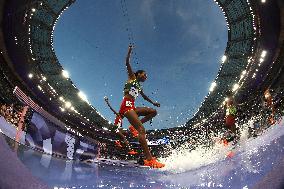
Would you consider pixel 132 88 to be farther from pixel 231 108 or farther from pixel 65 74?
pixel 65 74

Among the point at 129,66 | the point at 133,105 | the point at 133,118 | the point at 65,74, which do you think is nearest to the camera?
the point at 133,118

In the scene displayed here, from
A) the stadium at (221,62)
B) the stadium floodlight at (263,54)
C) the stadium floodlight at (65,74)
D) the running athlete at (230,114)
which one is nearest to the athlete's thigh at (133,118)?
the stadium at (221,62)

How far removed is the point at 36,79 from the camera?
2461 cm

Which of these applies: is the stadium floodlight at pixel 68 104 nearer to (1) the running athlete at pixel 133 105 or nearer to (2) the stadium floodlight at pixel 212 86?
(2) the stadium floodlight at pixel 212 86

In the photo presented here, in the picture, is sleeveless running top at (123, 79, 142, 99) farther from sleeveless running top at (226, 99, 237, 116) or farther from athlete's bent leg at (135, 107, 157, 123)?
sleeveless running top at (226, 99, 237, 116)

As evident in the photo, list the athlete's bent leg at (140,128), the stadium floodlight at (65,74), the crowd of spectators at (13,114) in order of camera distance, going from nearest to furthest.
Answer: the athlete's bent leg at (140,128), the crowd of spectators at (13,114), the stadium floodlight at (65,74)

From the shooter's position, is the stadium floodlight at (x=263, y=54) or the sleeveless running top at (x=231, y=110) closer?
the sleeveless running top at (x=231, y=110)

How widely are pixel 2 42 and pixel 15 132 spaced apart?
17.1m

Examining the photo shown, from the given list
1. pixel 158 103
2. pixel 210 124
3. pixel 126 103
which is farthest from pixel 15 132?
pixel 210 124

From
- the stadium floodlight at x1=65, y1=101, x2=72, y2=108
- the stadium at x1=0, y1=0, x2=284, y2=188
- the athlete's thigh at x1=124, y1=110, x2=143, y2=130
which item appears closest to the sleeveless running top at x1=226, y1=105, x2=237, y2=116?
the stadium at x1=0, y1=0, x2=284, y2=188

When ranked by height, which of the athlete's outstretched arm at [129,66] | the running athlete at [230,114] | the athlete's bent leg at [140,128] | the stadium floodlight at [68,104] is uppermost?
the stadium floodlight at [68,104]

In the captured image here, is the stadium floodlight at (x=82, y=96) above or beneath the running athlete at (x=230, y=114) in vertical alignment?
above

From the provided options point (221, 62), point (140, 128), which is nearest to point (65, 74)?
point (221, 62)

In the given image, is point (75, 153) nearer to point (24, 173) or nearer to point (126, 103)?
point (126, 103)
